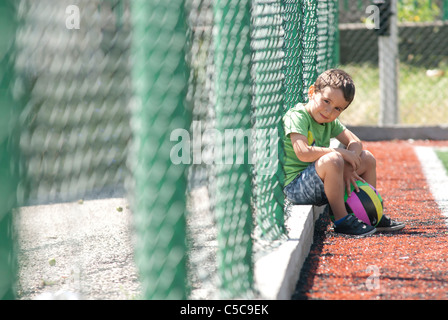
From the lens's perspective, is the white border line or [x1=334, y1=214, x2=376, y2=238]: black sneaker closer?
[x1=334, y1=214, x2=376, y2=238]: black sneaker

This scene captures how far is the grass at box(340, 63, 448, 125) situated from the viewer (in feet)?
36.4

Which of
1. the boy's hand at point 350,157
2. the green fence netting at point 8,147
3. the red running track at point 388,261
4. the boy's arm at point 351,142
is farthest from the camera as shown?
the boy's arm at point 351,142

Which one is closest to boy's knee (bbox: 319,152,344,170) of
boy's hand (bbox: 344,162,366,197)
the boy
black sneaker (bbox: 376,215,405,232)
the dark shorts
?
the boy

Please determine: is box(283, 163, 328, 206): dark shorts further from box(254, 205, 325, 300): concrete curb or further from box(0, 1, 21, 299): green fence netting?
box(0, 1, 21, 299): green fence netting

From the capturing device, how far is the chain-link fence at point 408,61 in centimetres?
1123

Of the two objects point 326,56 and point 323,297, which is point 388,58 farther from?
point 323,297

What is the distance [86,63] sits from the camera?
2.56 meters

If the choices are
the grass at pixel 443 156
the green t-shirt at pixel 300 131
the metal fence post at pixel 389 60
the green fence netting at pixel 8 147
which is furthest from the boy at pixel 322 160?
the metal fence post at pixel 389 60

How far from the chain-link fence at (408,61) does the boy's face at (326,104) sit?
6.42 m

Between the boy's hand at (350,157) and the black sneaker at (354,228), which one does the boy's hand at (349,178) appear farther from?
the black sneaker at (354,228)

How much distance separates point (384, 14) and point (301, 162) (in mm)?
5991

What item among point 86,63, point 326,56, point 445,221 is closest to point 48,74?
point 86,63

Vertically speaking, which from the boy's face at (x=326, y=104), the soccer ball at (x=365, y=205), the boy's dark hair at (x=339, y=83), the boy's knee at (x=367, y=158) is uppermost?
the boy's dark hair at (x=339, y=83)

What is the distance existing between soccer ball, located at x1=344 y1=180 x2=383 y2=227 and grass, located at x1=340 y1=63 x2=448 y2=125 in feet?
20.8
